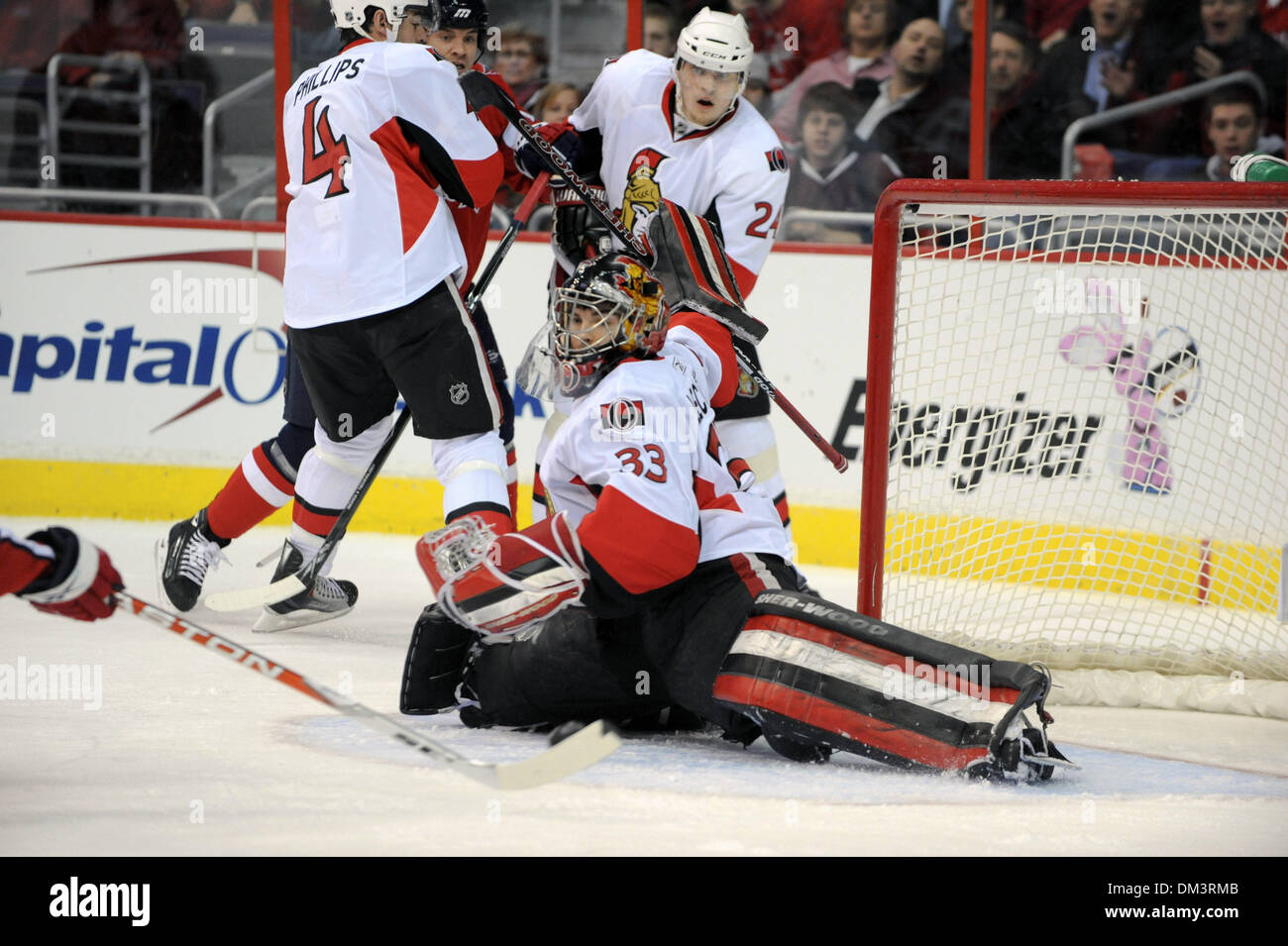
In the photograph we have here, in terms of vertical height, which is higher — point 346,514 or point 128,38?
point 128,38

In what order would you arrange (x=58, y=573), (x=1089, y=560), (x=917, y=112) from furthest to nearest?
(x=917, y=112) < (x=1089, y=560) < (x=58, y=573)

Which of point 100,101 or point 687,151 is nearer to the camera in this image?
point 687,151

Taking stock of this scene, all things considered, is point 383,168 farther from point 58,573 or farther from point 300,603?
point 58,573

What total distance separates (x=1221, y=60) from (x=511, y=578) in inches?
130

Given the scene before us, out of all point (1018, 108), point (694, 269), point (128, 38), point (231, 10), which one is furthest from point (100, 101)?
point (694, 269)

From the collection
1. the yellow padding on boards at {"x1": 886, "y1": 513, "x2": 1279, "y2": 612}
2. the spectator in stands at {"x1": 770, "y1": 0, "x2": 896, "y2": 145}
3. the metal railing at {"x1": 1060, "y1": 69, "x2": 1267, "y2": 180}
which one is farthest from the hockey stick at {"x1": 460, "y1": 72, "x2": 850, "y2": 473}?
the metal railing at {"x1": 1060, "y1": 69, "x2": 1267, "y2": 180}

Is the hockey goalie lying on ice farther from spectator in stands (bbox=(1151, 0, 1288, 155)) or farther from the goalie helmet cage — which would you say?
spectator in stands (bbox=(1151, 0, 1288, 155))

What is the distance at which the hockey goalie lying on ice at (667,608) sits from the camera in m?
2.34

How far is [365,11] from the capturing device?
3297 mm

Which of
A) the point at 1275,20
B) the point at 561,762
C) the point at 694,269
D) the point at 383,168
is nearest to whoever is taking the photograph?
the point at 561,762

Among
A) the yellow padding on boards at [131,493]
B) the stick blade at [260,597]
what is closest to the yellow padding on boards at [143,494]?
the yellow padding on boards at [131,493]

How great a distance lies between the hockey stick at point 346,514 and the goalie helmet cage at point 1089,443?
0.76 metres

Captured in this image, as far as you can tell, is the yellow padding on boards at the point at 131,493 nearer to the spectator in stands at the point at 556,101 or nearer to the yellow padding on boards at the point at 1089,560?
the spectator in stands at the point at 556,101

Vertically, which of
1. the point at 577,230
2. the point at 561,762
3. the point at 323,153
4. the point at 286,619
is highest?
the point at 323,153
